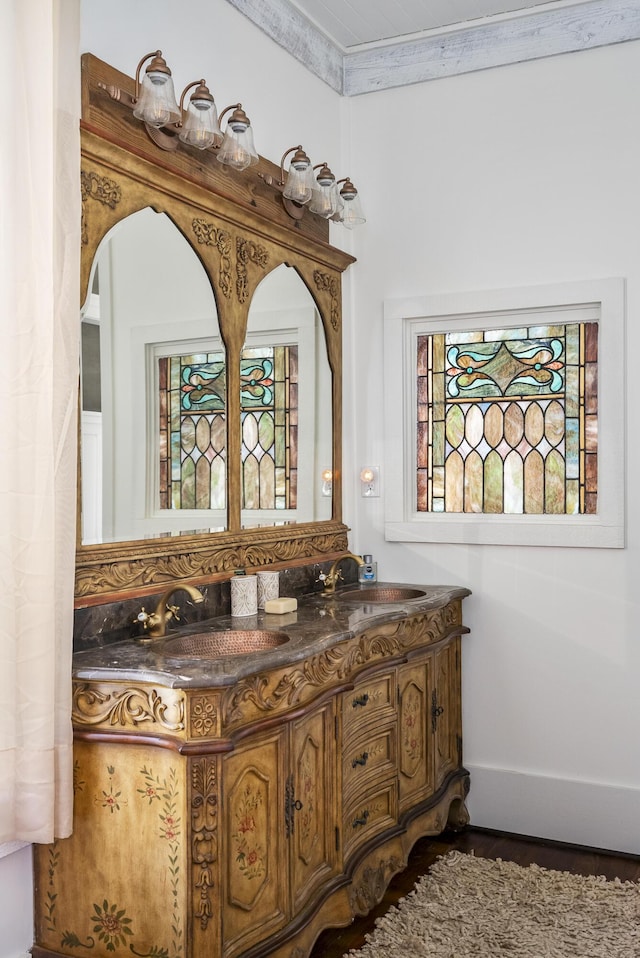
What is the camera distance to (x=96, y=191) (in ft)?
8.15

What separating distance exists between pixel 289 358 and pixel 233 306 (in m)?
0.43

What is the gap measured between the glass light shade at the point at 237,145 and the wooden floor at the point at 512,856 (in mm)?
2473

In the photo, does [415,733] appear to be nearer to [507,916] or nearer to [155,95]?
[507,916]

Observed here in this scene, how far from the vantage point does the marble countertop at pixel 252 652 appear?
211cm

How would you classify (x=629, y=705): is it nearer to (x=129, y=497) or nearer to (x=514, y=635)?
(x=514, y=635)

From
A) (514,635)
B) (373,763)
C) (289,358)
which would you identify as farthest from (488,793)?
(289,358)

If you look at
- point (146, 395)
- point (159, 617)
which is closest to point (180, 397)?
point (146, 395)

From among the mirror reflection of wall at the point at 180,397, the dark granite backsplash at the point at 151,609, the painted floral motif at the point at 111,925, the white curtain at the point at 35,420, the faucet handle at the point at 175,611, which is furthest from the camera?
the faucet handle at the point at 175,611

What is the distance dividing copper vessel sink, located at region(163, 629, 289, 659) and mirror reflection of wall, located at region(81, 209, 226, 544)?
1.14 feet

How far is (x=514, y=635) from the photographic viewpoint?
146 inches

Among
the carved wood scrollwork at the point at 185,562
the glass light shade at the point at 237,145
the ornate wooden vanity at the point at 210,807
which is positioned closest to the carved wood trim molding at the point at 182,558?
the carved wood scrollwork at the point at 185,562

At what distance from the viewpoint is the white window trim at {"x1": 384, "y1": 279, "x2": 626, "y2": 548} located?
352 centimetres

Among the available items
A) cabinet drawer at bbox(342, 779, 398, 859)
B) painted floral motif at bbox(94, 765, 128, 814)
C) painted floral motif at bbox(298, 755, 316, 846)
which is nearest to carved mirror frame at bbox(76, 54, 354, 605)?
painted floral motif at bbox(94, 765, 128, 814)

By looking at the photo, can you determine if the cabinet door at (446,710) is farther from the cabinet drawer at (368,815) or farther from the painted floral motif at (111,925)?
the painted floral motif at (111,925)
